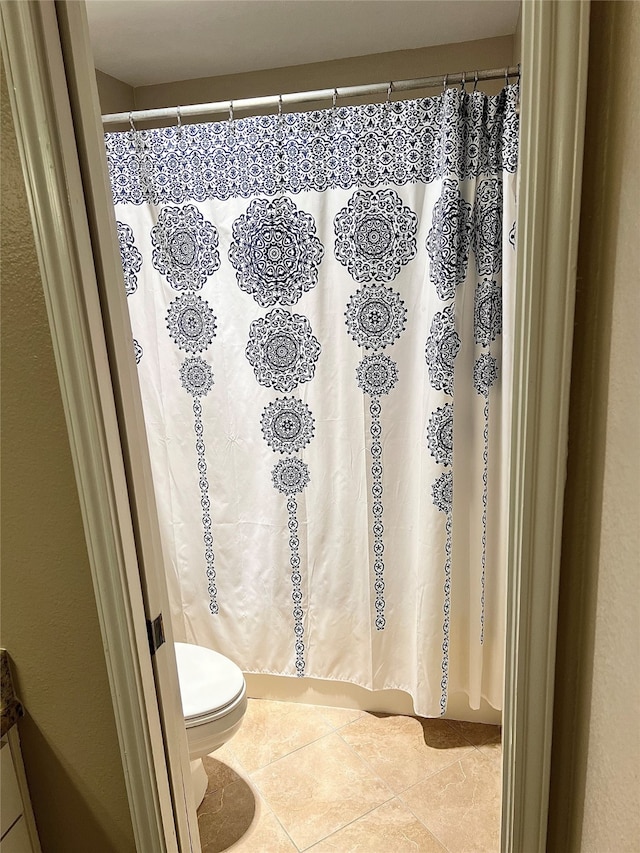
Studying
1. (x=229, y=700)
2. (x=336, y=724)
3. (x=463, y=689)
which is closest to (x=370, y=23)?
(x=229, y=700)

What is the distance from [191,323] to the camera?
2.01 m

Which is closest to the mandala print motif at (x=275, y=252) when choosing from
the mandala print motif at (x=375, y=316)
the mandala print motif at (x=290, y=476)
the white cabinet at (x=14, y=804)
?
the mandala print motif at (x=375, y=316)

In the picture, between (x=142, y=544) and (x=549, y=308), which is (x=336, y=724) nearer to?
(x=142, y=544)

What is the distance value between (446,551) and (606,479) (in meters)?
1.27

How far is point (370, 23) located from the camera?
186 cm

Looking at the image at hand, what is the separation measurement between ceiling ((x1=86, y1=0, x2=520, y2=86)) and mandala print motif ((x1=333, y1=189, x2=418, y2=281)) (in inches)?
20.8

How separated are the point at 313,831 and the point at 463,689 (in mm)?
665

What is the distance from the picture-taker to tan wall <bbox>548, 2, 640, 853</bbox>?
2.12ft

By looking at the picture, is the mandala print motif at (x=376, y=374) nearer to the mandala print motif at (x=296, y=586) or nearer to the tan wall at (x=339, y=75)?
the mandala print motif at (x=296, y=586)

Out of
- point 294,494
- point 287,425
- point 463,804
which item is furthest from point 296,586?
point 463,804

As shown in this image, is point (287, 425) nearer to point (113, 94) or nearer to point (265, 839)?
point (265, 839)

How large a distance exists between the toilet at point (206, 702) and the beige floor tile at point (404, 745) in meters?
0.56

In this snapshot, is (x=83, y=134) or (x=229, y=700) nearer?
(x=83, y=134)

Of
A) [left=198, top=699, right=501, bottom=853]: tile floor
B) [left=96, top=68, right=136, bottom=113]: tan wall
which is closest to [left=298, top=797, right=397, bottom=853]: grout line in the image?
[left=198, top=699, right=501, bottom=853]: tile floor
